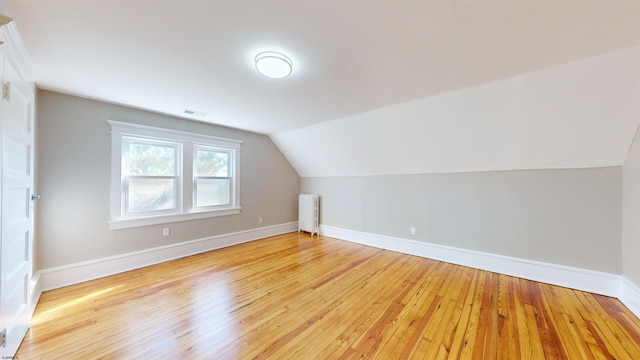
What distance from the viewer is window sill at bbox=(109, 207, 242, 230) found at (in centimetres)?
298

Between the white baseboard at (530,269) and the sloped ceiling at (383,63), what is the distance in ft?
3.98

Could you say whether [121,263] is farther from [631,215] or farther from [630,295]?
[631,215]

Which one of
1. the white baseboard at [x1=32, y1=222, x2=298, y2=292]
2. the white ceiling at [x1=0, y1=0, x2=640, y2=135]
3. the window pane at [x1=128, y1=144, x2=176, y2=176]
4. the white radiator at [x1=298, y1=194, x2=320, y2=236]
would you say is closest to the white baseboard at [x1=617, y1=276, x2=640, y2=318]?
the white ceiling at [x1=0, y1=0, x2=640, y2=135]

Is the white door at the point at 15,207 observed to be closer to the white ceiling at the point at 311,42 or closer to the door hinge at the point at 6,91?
the door hinge at the point at 6,91

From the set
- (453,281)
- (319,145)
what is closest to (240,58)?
(319,145)

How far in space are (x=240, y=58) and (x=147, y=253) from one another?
3.03m

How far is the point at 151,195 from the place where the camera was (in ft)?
10.9

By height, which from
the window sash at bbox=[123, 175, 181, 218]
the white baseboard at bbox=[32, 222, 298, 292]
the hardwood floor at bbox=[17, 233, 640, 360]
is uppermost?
the window sash at bbox=[123, 175, 181, 218]

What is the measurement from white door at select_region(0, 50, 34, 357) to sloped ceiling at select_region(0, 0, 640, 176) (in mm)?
498

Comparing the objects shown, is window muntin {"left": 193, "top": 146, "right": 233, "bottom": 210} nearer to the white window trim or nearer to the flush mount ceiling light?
the white window trim

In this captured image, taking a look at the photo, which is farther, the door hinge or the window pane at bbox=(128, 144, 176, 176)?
the window pane at bbox=(128, 144, 176, 176)

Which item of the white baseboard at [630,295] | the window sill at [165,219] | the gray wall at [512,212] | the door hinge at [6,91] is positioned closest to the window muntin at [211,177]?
the window sill at [165,219]

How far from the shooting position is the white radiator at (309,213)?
5.03 metres

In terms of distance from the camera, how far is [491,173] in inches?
122
